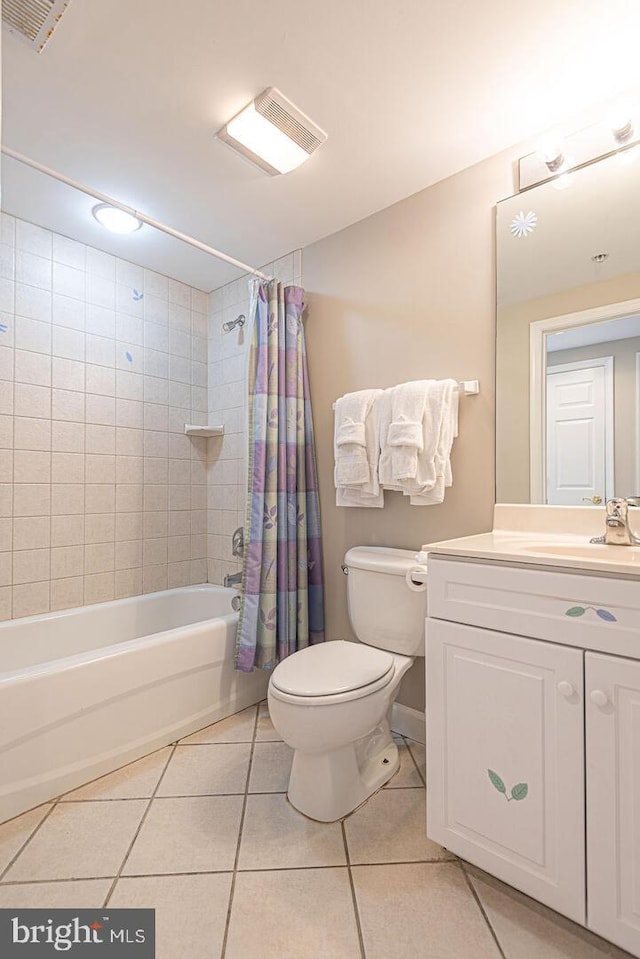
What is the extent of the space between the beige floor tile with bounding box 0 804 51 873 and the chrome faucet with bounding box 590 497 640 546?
1.94 m

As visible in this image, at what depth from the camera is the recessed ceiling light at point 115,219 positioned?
2.04 m

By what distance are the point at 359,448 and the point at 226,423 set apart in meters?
1.17

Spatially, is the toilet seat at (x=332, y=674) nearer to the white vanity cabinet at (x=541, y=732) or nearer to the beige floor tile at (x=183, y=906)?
the white vanity cabinet at (x=541, y=732)

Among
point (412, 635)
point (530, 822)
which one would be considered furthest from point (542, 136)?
point (530, 822)

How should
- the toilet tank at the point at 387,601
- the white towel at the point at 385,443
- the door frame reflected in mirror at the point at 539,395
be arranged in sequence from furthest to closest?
1. the white towel at the point at 385,443
2. the toilet tank at the point at 387,601
3. the door frame reflected in mirror at the point at 539,395

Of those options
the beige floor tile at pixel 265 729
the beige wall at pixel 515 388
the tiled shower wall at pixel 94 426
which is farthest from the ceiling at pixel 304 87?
the beige floor tile at pixel 265 729

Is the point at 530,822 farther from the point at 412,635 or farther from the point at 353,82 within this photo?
the point at 353,82

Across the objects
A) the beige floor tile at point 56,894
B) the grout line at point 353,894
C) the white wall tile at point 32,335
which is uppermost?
the white wall tile at point 32,335

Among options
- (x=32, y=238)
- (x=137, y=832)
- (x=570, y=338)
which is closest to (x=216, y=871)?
(x=137, y=832)

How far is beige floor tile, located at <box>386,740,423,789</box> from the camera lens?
5.46 ft

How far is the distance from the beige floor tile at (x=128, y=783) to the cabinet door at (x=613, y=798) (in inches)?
52.7

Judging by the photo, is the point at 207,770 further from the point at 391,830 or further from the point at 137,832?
the point at 391,830

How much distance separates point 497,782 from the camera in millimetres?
1145

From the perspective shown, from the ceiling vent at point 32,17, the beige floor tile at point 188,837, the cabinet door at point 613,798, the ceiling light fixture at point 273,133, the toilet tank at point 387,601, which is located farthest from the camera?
the toilet tank at point 387,601
